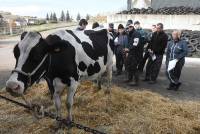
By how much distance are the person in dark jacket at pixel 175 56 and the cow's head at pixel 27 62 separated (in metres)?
5.34

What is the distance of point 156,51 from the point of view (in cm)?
1084

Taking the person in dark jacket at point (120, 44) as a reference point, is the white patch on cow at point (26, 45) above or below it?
above

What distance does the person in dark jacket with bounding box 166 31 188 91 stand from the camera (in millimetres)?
9828

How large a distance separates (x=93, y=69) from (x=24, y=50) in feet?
7.28

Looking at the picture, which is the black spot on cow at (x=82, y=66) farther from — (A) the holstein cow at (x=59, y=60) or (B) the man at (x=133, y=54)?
(B) the man at (x=133, y=54)

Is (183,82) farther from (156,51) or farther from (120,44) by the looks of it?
(120,44)

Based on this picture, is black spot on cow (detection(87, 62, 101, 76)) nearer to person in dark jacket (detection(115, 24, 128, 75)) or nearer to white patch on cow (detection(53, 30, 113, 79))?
white patch on cow (detection(53, 30, 113, 79))

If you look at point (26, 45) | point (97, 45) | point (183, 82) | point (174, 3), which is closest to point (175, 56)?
point (183, 82)

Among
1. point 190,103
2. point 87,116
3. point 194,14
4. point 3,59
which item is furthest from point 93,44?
point 194,14

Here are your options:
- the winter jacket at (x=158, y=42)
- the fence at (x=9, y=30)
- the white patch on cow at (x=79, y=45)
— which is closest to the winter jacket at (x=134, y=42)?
the winter jacket at (x=158, y=42)

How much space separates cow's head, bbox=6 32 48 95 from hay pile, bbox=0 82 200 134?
131cm

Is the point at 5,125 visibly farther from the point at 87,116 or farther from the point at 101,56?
the point at 101,56

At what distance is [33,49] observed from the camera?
5.16 m

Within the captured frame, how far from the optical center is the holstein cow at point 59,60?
5078 mm
